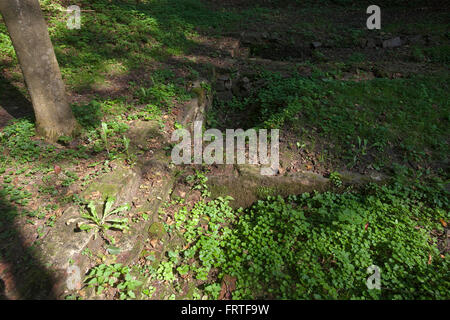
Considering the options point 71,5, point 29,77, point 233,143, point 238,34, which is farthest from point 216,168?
point 71,5

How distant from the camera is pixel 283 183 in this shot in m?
3.71

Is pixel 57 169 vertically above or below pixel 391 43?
below

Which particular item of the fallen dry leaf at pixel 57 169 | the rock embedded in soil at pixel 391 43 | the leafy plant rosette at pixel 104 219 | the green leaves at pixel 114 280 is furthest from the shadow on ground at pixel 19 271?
the rock embedded in soil at pixel 391 43

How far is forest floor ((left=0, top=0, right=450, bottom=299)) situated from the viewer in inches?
104

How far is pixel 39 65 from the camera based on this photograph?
3.15 meters

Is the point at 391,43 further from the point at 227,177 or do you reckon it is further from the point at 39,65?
the point at 39,65

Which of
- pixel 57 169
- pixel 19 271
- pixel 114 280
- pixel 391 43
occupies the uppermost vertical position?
pixel 391 43

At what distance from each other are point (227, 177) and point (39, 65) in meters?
2.81

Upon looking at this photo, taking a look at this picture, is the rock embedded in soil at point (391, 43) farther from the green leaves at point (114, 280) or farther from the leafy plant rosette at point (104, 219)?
the green leaves at point (114, 280)

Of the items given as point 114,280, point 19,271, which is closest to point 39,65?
point 19,271

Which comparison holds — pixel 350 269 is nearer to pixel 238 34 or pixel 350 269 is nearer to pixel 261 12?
pixel 238 34

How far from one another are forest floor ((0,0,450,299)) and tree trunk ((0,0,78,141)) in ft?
0.78

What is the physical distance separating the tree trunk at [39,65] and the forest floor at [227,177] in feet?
0.78

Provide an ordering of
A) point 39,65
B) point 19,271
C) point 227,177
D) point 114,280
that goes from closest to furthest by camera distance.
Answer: point 19,271
point 114,280
point 39,65
point 227,177
